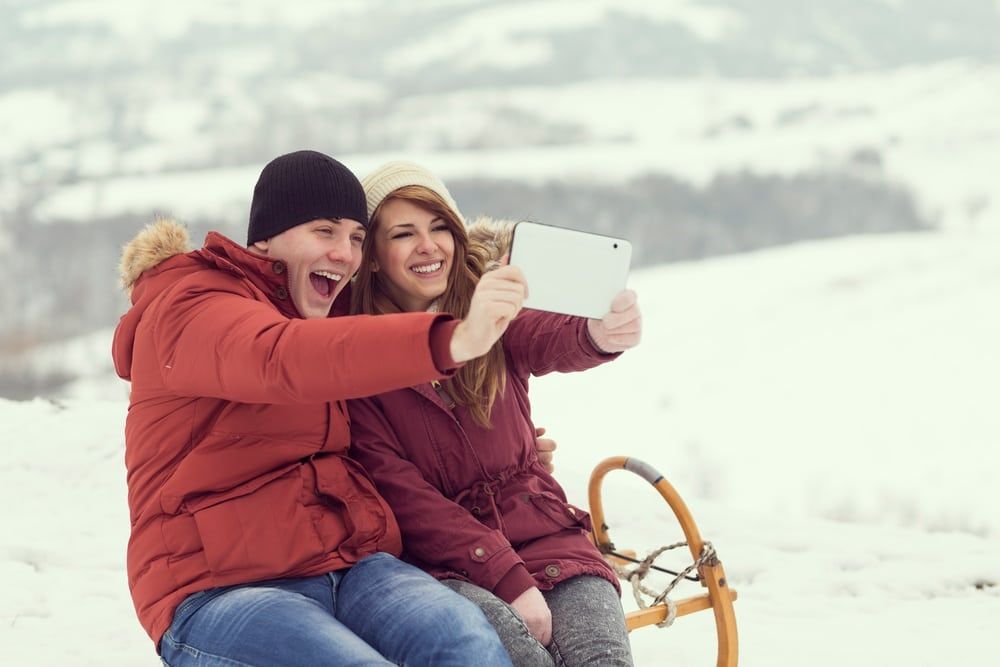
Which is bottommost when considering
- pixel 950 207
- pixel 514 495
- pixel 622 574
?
pixel 622 574

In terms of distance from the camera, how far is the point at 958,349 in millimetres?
38906

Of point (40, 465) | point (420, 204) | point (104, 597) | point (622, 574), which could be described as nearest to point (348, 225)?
point (420, 204)

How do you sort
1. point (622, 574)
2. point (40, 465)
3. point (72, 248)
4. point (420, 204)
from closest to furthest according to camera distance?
point (420, 204), point (622, 574), point (40, 465), point (72, 248)

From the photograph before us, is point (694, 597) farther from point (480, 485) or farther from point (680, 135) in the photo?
point (680, 135)

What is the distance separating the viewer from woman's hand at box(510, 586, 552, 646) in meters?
2.55

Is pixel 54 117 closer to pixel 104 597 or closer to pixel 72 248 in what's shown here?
pixel 72 248

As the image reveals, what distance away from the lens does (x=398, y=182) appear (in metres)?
2.77

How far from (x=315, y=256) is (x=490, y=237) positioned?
2.40ft

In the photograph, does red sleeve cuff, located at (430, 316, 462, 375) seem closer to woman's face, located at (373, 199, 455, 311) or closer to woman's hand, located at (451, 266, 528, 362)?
woman's hand, located at (451, 266, 528, 362)

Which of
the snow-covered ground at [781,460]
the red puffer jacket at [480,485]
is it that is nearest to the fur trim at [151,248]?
the red puffer jacket at [480,485]

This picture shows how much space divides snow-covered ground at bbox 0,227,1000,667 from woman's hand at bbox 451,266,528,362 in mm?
2772

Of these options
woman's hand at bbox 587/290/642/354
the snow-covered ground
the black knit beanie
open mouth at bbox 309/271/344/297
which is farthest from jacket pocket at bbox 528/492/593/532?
the snow-covered ground

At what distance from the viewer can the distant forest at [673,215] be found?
74.9m

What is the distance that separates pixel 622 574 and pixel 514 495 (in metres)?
1.01
